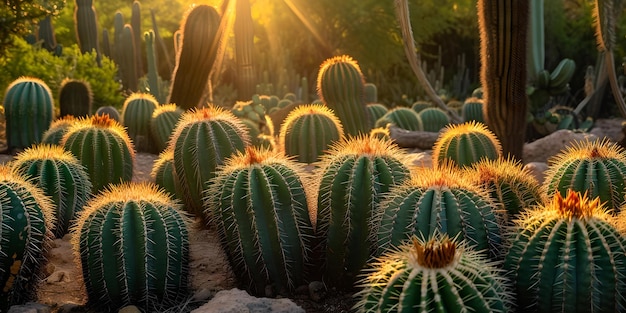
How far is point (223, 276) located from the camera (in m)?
4.59

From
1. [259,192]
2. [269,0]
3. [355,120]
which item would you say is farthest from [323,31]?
[259,192]

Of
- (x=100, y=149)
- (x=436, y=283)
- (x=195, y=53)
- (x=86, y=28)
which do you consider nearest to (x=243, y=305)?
(x=436, y=283)

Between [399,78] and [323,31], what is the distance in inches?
117

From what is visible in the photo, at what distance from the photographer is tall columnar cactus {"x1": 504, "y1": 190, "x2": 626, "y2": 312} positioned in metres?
3.15

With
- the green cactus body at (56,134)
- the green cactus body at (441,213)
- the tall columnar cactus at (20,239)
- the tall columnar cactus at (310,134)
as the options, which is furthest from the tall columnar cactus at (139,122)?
the green cactus body at (441,213)

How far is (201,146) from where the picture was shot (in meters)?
5.20

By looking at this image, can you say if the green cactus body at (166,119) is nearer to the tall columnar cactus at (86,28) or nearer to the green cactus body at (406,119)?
the green cactus body at (406,119)

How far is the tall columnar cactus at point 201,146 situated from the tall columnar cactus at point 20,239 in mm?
Answer: 1256

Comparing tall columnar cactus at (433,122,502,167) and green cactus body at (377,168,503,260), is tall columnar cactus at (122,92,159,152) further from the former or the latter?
green cactus body at (377,168,503,260)

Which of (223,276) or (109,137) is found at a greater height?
(109,137)

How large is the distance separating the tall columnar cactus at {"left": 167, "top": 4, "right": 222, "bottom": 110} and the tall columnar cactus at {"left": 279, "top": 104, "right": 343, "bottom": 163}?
205 centimetres

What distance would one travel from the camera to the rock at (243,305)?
3.48 m

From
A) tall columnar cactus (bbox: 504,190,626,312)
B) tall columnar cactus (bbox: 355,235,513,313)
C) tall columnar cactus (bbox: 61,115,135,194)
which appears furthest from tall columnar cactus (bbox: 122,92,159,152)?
tall columnar cactus (bbox: 355,235,513,313)

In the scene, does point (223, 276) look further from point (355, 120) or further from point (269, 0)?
point (269, 0)
